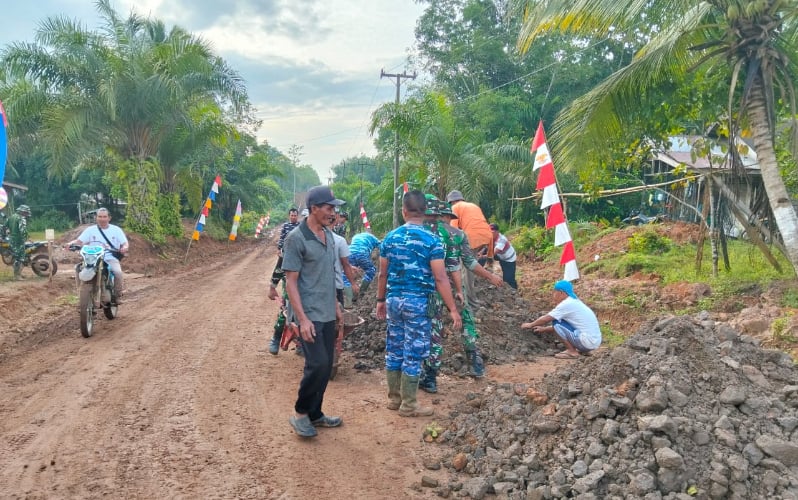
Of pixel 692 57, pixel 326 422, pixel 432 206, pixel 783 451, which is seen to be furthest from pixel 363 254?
pixel 692 57

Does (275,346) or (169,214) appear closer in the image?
(275,346)

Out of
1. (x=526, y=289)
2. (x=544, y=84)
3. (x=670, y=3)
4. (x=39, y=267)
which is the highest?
(x=544, y=84)

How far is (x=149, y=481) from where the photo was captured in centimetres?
362

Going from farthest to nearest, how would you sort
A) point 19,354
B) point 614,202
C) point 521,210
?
point 614,202 → point 521,210 → point 19,354

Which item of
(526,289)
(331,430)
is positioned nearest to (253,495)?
(331,430)

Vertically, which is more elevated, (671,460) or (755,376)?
(755,376)

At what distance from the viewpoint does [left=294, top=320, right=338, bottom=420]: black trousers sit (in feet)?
13.9

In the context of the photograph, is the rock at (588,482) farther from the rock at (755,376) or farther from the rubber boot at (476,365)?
the rubber boot at (476,365)

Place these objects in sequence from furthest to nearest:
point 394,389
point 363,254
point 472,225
→ point 472,225
point 363,254
point 394,389

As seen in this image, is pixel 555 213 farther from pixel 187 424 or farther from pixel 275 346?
pixel 187 424

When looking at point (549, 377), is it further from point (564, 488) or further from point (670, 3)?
point (670, 3)

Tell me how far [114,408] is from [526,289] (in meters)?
9.53

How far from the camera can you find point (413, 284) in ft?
15.9

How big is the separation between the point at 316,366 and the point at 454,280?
1.95 meters
